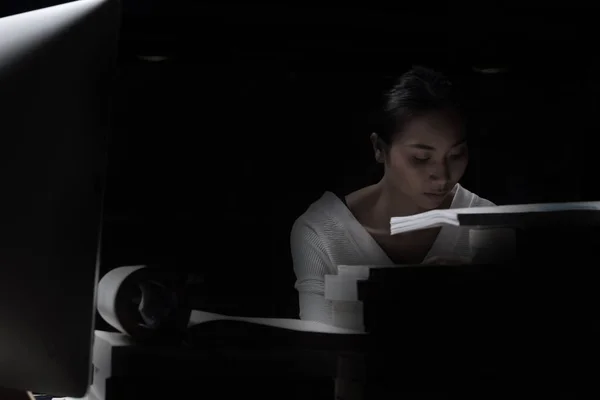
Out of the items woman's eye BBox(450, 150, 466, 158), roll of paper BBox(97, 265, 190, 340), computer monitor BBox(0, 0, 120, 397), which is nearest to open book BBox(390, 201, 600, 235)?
roll of paper BBox(97, 265, 190, 340)

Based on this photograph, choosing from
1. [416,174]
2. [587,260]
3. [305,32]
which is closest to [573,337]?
[587,260]

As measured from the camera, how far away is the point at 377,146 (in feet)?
6.39

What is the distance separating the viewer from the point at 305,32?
1.96m

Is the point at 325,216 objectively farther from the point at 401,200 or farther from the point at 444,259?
the point at 444,259

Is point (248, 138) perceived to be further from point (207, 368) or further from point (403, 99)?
point (207, 368)

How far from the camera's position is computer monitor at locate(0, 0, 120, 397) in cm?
95

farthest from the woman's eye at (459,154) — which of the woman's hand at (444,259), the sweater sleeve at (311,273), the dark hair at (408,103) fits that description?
the sweater sleeve at (311,273)

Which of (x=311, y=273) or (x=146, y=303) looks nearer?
(x=146, y=303)

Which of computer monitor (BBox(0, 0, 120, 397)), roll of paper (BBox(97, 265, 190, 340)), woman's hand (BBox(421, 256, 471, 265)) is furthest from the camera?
woman's hand (BBox(421, 256, 471, 265))

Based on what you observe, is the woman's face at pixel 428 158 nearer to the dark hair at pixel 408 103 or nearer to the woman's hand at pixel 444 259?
the dark hair at pixel 408 103

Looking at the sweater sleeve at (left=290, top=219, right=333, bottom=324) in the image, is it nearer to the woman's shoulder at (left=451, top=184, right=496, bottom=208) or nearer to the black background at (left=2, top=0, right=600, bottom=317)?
the black background at (left=2, top=0, right=600, bottom=317)

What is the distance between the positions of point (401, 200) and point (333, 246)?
0.22m

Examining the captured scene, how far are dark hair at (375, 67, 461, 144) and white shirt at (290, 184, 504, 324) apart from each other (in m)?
0.22

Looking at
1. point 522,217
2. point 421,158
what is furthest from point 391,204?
point 522,217
